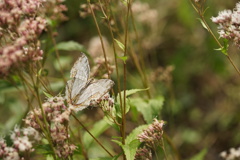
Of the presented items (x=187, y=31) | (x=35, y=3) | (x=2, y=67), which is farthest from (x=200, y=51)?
(x=2, y=67)

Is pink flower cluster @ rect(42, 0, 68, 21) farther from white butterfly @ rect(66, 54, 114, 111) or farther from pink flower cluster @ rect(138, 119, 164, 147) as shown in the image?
pink flower cluster @ rect(138, 119, 164, 147)

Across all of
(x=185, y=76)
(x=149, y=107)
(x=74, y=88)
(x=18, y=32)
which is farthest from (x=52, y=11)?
(x=185, y=76)

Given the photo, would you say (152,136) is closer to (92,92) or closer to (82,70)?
(92,92)

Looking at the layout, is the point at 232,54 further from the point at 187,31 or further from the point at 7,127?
the point at 7,127

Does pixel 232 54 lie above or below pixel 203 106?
above

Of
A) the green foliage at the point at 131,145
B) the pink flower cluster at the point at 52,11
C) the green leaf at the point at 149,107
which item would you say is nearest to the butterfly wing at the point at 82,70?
the green foliage at the point at 131,145

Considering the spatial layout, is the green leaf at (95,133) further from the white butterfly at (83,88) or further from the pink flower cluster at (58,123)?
the pink flower cluster at (58,123)
